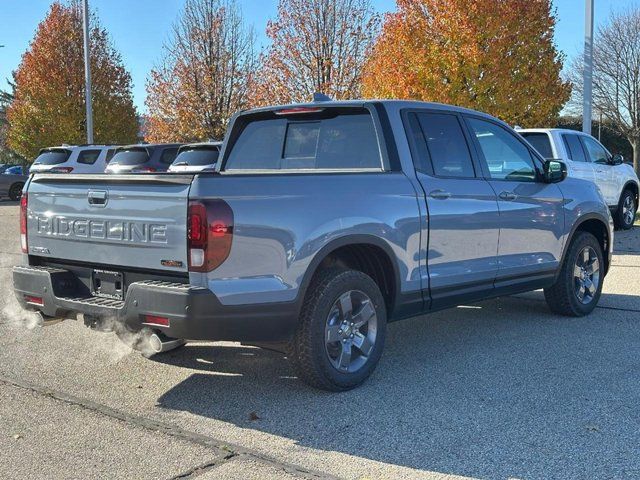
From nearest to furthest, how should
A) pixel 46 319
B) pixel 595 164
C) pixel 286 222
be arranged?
pixel 286 222, pixel 46 319, pixel 595 164

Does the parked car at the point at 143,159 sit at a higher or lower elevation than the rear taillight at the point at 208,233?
higher

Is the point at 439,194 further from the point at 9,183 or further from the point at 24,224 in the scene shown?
the point at 9,183

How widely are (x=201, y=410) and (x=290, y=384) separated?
0.70m

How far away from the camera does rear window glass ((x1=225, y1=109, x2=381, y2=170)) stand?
17.1ft

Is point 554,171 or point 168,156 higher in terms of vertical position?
point 168,156

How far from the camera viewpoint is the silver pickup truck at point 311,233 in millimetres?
4004

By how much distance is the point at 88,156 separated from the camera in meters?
20.2

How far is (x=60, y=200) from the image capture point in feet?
15.2

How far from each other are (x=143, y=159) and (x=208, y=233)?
13.2m

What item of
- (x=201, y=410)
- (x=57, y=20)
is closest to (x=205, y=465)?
(x=201, y=410)

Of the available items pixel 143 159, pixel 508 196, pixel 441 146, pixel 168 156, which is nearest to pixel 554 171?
pixel 508 196

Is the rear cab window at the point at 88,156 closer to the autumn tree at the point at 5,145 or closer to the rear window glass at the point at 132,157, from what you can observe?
the rear window glass at the point at 132,157

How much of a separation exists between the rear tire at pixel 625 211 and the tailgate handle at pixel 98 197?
12203 mm

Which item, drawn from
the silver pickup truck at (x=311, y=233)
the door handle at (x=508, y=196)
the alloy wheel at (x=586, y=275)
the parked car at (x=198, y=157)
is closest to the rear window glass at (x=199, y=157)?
the parked car at (x=198, y=157)
